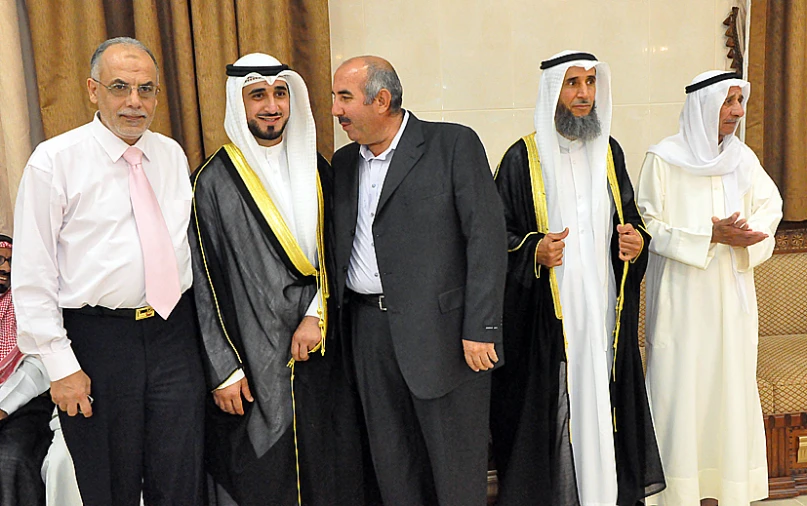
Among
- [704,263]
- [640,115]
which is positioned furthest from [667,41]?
[704,263]

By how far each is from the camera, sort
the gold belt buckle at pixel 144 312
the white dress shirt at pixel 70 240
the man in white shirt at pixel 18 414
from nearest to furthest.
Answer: the white dress shirt at pixel 70 240 → the gold belt buckle at pixel 144 312 → the man in white shirt at pixel 18 414

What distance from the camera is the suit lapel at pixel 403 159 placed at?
2.54m

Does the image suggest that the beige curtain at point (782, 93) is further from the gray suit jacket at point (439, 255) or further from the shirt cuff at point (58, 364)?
the shirt cuff at point (58, 364)

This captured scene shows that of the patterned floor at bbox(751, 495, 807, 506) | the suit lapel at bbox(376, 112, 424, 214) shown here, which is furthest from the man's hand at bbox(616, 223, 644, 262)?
the patterned floor at bbox(751, 495, 807, 506)

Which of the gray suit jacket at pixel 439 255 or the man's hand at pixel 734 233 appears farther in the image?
the man's hand at pixel 734 233

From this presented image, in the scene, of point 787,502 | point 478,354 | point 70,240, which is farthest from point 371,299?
point 787,502

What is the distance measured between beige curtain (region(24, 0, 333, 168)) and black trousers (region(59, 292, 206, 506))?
1.28m

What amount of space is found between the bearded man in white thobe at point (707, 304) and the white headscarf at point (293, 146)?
4.80ft

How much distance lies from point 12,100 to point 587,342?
2718mm

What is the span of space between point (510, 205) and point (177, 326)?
1397 millimetres

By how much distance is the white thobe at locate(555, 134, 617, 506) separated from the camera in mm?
2912

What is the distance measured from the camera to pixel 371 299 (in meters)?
2.65

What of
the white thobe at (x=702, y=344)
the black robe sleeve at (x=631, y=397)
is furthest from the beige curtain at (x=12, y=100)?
the white thobe at (x=702, y=344)

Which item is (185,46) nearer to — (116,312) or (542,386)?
(116,312)
